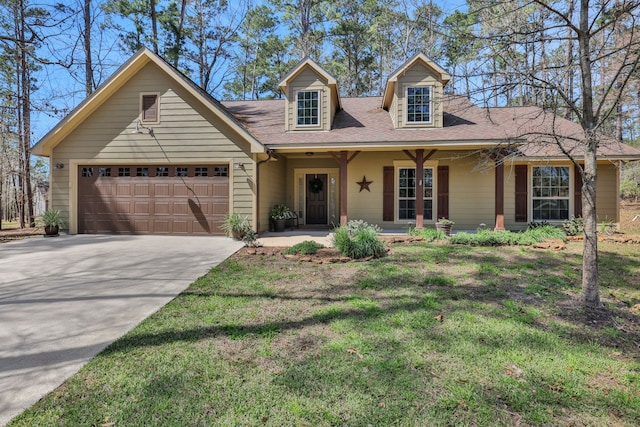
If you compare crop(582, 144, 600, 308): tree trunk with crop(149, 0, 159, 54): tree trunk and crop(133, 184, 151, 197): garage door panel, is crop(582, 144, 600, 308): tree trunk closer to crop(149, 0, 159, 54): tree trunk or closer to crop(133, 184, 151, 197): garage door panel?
crop(133, 184, 151, 197): garage door panel

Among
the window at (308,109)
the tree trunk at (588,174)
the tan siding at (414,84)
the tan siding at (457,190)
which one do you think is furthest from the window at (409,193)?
the tree trunk at (588,174)

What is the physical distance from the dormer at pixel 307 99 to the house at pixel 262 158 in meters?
0.03

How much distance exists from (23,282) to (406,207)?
986cm

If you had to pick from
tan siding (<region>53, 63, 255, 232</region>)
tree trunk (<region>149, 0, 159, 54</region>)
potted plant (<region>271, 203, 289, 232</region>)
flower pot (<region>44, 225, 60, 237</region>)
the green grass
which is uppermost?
tree trunk (<region>149, 0, 159, 54</region>)

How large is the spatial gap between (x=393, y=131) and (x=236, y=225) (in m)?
5.68

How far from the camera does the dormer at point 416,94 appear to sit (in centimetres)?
1030

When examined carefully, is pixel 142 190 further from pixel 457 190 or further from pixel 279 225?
pixel 457 190

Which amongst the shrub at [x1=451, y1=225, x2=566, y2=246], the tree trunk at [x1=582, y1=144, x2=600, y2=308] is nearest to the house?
the shrub at [x1=451, y1=225, x2=566, y2=246]

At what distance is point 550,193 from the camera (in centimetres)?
1086

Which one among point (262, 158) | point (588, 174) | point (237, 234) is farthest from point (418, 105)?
point (588, 174)

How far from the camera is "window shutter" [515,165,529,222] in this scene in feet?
35.6

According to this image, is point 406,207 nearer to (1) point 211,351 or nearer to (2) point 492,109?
(2) point 492,109

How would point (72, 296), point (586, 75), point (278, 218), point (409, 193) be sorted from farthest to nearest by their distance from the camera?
point (409, 193) < point (278, 218) < point (72, 296) < point (586, 75)

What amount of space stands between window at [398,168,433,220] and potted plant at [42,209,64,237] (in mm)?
10543
